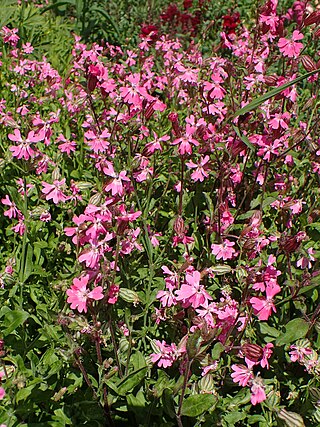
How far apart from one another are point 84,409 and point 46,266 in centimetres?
69

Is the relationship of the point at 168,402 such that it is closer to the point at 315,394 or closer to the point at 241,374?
the point at 241,374

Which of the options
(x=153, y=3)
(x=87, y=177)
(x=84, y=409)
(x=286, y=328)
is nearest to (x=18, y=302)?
(x=84, y=409)

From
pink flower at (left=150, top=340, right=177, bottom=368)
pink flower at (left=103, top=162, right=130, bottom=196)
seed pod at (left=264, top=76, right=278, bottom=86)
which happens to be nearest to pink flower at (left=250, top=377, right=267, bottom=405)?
pink flower at (left=150, top=340, right=177, bottom=368)

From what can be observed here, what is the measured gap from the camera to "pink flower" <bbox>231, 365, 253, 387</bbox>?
64.5 inches

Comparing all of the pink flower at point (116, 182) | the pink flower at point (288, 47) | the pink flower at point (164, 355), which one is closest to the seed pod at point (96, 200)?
the pink flower at point (116, 182)

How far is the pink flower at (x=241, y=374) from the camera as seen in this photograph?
164 centimetres

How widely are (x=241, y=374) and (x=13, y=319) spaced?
722mm

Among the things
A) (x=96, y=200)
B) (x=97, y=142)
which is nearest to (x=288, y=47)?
(x=97, y=142)

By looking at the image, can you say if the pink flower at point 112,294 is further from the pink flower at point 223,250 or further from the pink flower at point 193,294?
the pink flower at point 223,250

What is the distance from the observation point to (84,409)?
1737 millimetres

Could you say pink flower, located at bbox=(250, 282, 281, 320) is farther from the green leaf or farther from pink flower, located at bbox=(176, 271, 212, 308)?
the green leaf

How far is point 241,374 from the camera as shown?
1652mm

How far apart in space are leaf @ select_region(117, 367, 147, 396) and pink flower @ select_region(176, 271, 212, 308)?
0.90 feet

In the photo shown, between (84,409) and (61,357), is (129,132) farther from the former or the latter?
(84,409)
